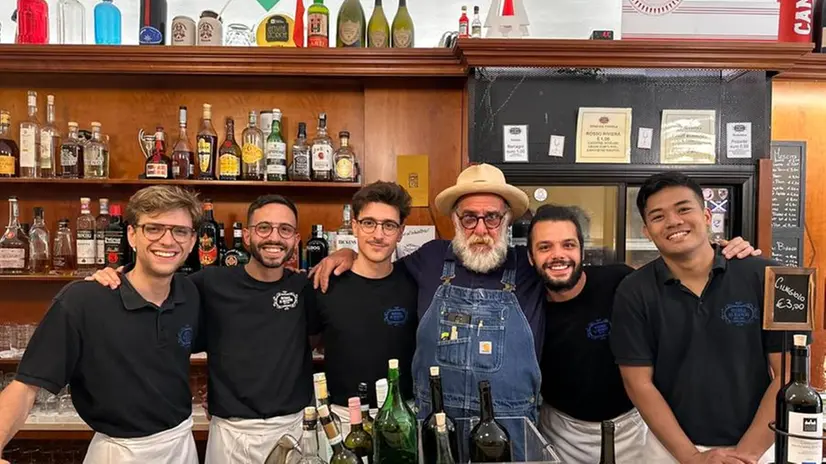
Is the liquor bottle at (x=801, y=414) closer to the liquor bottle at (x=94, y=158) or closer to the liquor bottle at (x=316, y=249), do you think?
the liquor bottle at (x=316, y=249)

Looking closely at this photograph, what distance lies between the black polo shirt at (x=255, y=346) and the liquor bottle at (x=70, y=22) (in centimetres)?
173

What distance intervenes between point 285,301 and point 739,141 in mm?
2098

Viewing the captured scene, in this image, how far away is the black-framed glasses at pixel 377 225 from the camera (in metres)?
1.90

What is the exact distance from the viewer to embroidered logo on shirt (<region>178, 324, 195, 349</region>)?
6.01ft

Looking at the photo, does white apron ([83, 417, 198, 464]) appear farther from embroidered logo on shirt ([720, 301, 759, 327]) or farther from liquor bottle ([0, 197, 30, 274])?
embroidered logo on shirt ([720, 301, 759, 327])

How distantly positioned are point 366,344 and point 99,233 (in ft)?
5.31

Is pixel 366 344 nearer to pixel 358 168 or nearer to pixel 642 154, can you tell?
pixel 358 168

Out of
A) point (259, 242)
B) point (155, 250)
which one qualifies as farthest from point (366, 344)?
point (155, 250)

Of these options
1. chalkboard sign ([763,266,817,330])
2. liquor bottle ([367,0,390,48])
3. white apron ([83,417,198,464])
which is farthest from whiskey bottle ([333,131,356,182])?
chalkboard sign ([763,266,817,330])

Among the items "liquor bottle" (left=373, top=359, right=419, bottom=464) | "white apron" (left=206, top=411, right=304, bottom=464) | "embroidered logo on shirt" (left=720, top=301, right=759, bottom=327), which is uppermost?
"embroidered logo on shirt" (left=720, top=301, right=759, bottom=327)

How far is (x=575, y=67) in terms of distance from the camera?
2.41 m

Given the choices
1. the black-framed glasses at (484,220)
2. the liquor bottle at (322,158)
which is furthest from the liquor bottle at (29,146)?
the black-framed glasses at (484,220)

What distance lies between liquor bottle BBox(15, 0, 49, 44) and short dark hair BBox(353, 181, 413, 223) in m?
1.98

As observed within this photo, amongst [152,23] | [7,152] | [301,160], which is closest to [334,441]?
[301,160]
